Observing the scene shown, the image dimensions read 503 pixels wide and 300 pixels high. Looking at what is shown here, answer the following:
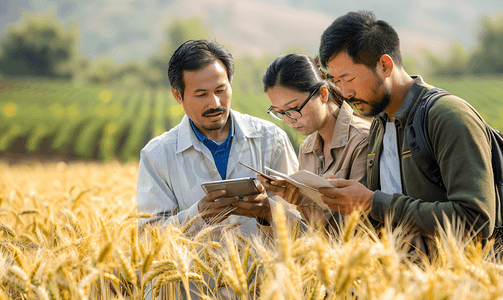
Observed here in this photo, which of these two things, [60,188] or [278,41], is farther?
[278,41]

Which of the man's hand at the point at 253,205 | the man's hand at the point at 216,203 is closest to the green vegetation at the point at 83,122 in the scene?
the man's hand at the point at 253,205

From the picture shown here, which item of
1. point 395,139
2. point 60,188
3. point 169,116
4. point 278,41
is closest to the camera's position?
point 395,139

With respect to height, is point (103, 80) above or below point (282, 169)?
below

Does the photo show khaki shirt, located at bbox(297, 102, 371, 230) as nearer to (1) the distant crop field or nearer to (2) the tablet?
(2) the tablet

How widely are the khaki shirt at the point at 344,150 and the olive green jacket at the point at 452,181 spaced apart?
1.83ft

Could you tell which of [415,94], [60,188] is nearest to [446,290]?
[415,94]

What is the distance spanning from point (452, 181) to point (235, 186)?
120 centimetres

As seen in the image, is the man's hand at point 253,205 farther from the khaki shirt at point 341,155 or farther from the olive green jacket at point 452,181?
the olive green jacket at point 452,181

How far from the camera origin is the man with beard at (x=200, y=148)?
2764 mm

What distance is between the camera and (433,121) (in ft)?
5.72

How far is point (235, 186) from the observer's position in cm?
228

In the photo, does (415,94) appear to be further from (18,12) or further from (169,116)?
(18,12)

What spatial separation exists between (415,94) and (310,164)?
1088 mm

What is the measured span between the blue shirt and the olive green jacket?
1.41 meters
